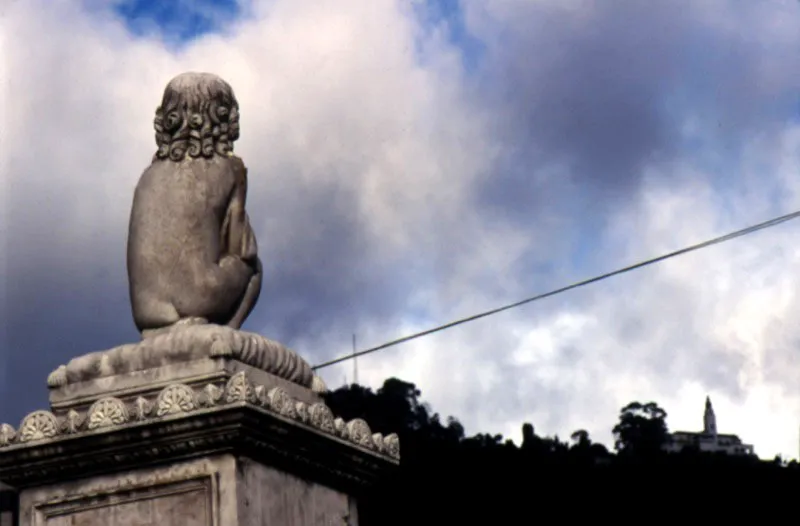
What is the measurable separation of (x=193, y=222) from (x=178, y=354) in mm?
1205

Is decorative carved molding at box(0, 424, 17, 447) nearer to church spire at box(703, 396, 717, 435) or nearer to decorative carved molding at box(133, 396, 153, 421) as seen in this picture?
decorative carved molding at box(133, 396, 153, 421)

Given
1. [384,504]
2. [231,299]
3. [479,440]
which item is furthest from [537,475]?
[231,299]

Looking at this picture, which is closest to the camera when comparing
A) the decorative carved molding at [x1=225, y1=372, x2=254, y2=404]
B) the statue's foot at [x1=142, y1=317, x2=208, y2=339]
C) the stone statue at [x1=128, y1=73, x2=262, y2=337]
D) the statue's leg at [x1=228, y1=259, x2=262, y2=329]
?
the decorative carved molding at [x1=225, y1=372, x2=254, y2=404]

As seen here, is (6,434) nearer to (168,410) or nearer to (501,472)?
(168,410)

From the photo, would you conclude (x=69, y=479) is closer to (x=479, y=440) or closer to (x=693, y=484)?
(x=479, y=440)

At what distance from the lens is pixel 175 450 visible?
518 inches

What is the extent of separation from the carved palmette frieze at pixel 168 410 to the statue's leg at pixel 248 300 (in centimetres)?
100

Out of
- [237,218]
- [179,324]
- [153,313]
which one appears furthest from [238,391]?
[237,218]

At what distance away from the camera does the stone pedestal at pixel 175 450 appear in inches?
512

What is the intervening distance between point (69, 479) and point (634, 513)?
87513mm

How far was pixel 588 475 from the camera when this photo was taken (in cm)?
9856

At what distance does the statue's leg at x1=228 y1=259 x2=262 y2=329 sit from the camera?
14.3m

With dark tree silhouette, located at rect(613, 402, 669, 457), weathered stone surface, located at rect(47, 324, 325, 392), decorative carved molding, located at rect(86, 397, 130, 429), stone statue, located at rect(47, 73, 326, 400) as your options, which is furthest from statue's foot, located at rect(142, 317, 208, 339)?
dark tree silhouette, located at rect(613, 402, 669, 457)

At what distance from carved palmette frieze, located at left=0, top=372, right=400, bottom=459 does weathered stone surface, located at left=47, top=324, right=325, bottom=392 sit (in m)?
0.26
